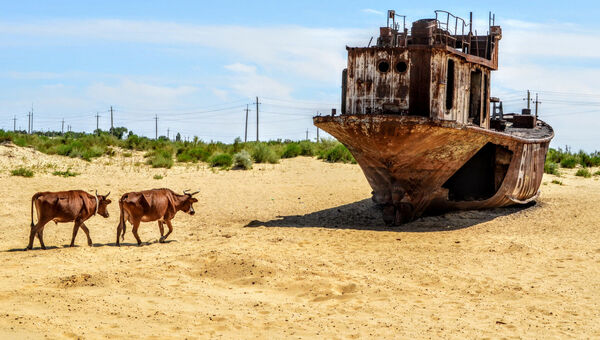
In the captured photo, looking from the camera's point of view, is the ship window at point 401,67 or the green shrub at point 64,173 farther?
the green shrub at point 64,173

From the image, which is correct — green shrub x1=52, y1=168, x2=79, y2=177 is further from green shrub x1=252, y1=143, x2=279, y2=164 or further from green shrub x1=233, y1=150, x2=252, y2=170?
green shrub x1=252, y1=143, x2=279, y2=164

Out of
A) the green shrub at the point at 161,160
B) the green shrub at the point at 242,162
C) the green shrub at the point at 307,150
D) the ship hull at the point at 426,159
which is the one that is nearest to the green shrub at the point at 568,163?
the green shrub at the point at 307,150

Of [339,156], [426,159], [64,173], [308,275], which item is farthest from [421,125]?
[339,156]

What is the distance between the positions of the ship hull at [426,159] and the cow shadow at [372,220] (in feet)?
0.79

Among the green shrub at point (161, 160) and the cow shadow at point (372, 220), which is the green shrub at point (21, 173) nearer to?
the green shrub at point (161, 160)

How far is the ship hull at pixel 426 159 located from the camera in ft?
42.0

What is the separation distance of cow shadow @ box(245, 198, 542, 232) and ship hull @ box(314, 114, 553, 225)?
24cm

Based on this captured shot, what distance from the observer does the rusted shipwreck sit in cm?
1289

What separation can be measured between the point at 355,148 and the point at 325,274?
5666 millimetres

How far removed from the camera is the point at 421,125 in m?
12.5

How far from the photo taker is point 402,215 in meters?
14.0

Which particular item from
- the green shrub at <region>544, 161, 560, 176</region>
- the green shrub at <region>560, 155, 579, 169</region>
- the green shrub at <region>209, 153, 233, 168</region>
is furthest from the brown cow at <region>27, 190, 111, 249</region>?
the green shrub at <region>560, 155, 579, 169</region>

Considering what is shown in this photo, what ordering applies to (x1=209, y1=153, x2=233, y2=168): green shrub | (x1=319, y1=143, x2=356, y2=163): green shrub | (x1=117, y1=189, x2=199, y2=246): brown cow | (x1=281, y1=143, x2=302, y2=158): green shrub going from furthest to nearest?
(x1=281, y1=143, x2=302, y2=158): green shrub
(x1=319, y1=143, x2=356, y2=163): green shrub
(x1=209, y1=153, x2=233, y2=168): green shrub
(x1=117, y1=189, x2=199, y2=246): brown cow

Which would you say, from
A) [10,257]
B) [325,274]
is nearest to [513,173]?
[325,274]
